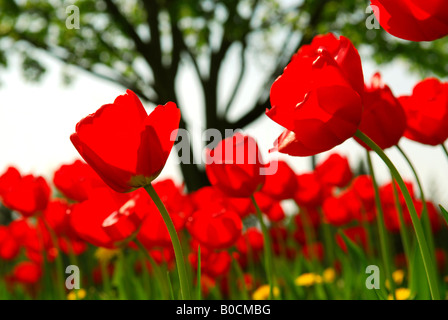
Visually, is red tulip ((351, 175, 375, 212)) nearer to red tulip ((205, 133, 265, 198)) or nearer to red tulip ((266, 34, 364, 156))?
red tulip ((205, 133, 265, 198))

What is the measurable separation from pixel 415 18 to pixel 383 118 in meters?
0.30

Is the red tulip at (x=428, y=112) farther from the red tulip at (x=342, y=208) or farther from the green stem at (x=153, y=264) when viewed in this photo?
the red tulip at (x=342, y=208)

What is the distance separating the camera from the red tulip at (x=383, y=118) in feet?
3.00

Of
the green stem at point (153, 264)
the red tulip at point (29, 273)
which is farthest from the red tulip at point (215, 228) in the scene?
the red tulip at point (29, 273)

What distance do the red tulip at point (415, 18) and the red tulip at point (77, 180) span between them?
2.32ft

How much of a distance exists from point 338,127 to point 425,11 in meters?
0.18

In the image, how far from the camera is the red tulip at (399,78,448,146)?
1.02 m

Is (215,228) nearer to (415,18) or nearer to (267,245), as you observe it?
(267,245)

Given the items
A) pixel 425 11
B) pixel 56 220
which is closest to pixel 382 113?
pixel 425 11

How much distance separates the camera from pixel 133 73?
396 inches
